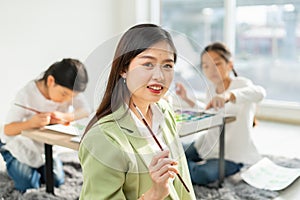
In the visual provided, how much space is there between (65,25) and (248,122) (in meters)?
1.57

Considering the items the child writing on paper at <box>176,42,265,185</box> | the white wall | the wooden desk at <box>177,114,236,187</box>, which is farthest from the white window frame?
the wooden desk at <box>177,114,236,187</box>

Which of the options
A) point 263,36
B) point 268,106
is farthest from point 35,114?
point 263,36

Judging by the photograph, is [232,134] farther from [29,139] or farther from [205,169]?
[29,139]

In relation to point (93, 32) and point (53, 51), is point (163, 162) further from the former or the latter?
point (93, 32)

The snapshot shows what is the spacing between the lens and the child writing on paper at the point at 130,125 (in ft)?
2.63

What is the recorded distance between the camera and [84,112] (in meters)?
1.12

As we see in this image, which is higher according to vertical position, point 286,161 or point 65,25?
point 65,25

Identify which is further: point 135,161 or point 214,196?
point 214,196

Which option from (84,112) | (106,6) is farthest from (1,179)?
(106,6)

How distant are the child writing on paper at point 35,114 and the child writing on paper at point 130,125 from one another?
993 mm

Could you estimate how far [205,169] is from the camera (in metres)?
1.94

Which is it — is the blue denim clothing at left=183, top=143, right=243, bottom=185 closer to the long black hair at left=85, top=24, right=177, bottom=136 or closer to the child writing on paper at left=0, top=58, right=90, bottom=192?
the child writing on paper at left=0, top=58, right=90, bottom=192

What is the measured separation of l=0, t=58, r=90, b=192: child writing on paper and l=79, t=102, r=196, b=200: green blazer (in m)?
0.99

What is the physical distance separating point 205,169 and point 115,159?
3.86 feet
